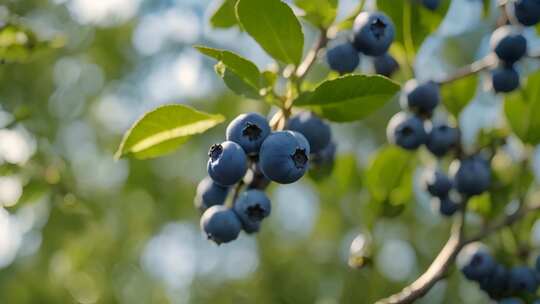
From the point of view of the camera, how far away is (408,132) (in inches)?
70.5

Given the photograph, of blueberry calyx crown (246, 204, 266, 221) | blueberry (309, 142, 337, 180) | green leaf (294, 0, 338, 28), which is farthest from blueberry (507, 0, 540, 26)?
blueberry calyx crown (246, 204, 266, 221)

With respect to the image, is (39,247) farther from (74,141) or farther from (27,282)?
(74,141)

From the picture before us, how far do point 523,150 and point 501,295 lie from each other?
46cm

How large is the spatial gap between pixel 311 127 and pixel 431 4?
625 millimetres

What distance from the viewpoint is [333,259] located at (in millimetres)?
5773

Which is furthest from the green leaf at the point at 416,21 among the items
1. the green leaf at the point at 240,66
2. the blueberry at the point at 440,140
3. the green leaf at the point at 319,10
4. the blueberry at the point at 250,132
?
the blueberry at the point at 250,132

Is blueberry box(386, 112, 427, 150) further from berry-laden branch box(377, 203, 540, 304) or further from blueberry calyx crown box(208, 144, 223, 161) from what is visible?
blueberry calyx crown box(208, 144, 223, 161)

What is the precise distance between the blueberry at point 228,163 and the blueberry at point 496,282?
3.30ft

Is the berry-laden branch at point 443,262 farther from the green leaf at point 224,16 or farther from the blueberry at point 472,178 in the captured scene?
the green leaf at point 224,16

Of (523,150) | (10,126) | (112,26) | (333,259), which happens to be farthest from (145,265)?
(523,150)

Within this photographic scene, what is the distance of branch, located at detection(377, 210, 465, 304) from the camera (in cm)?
153

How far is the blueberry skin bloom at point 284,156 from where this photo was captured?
1.25 metres

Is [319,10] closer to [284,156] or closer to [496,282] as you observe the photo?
[284,156]

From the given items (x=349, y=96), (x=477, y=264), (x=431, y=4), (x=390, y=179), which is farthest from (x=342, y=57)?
(x=477, y=264)
